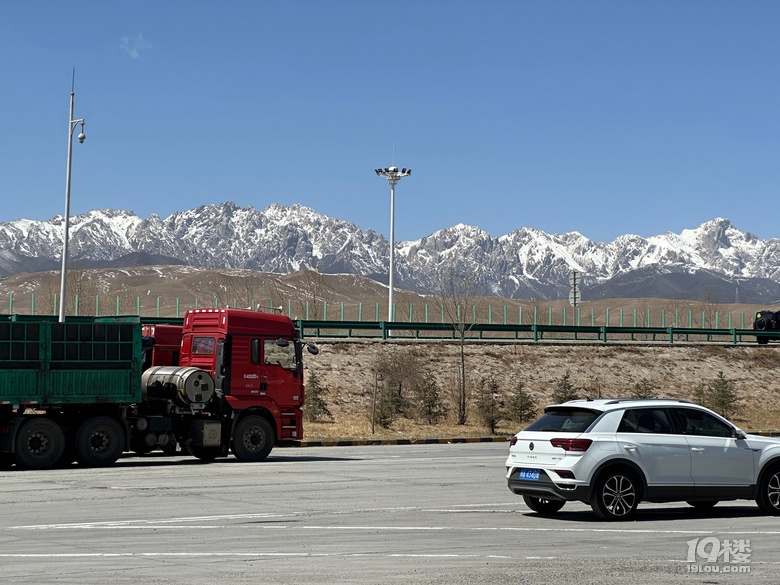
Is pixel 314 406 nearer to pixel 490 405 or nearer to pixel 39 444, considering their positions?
pixel 490 405

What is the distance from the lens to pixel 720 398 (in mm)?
44938

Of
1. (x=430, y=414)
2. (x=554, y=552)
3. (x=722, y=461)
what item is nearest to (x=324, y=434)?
(x=430, y=414)

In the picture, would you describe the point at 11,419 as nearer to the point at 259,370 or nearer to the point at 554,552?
the point at 259,370

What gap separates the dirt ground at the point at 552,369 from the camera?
4266cm

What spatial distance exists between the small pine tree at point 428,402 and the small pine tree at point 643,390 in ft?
30.9

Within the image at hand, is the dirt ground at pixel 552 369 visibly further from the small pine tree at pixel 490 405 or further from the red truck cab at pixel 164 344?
the red truck cab at pixel 164 344

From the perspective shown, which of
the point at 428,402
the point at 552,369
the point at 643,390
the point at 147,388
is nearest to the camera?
the point at 147,388

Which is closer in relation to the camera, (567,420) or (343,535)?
(343,535)

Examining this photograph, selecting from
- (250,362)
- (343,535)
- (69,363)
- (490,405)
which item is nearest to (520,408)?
(490,405)

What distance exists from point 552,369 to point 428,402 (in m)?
10.7

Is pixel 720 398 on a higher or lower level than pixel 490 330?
lower

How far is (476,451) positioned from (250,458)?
7.52 metres

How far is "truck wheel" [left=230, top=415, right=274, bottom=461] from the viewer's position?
23.9 m

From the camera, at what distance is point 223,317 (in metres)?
23.7
